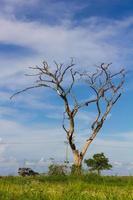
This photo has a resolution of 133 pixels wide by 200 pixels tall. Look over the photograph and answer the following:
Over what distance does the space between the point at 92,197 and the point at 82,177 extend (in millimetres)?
10849

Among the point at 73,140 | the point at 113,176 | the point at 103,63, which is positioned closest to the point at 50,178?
the point at 113,176

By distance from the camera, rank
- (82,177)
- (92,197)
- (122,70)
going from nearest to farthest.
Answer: (92,197) < (82,177) < (122,70)

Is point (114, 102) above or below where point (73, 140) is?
above

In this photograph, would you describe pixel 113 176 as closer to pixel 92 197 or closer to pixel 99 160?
pixel 92 197

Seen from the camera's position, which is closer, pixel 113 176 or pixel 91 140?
pixel 113 176

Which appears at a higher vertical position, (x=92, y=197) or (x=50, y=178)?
(x=50, y=178)

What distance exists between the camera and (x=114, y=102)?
39.2 m

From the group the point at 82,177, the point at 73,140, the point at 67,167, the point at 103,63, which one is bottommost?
the point at 82,177

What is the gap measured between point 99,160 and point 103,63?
385 inches

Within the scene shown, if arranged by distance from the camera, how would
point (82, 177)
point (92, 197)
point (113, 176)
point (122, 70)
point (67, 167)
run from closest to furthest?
point (92, 197) → point (82, 177) → point (113, 176) → point (67, 167) → point (122, 70)

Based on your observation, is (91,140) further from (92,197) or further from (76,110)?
(92,197)

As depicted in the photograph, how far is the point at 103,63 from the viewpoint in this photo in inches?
1570

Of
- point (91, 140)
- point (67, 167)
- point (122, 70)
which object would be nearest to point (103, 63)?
point (122, 70)

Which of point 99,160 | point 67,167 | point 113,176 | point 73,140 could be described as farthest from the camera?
point 99,160
